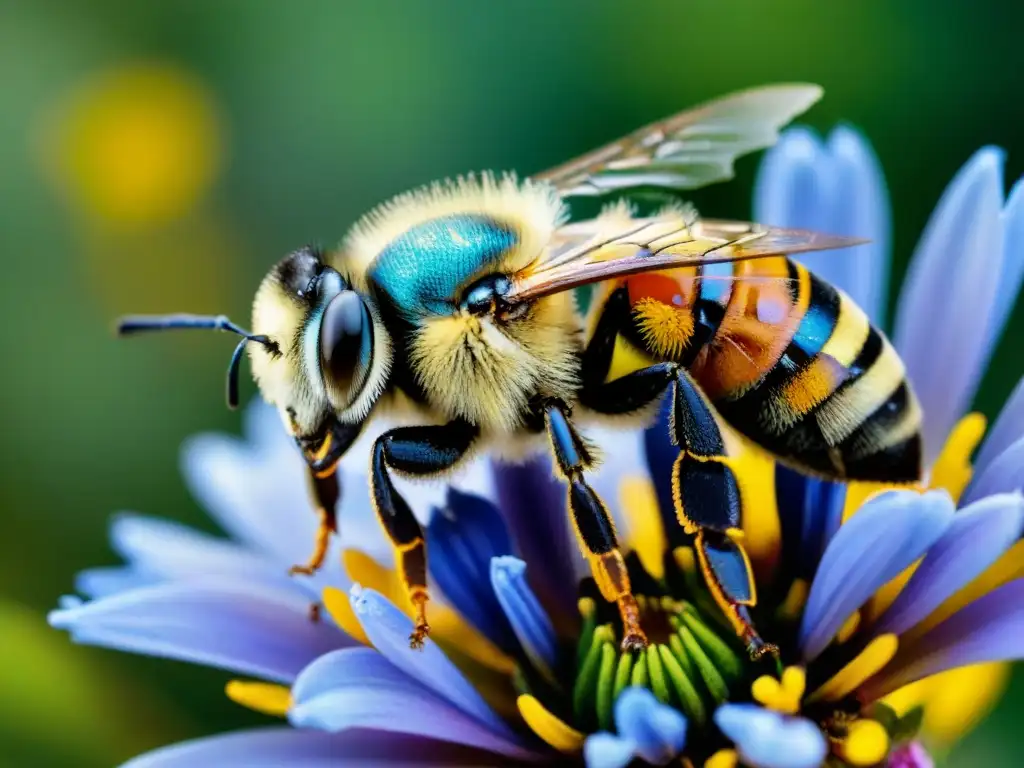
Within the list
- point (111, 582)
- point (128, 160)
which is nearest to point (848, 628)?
point (111, 582)

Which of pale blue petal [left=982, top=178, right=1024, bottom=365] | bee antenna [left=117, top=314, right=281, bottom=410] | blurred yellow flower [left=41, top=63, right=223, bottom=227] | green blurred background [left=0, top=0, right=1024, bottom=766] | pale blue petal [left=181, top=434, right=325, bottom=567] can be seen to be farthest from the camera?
blurred yellow flower [left=41, top=63, right=223, bottom=227]

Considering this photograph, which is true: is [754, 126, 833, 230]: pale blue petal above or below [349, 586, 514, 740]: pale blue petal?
above

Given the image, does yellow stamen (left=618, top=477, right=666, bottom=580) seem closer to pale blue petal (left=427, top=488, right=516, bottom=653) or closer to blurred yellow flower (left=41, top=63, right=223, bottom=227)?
pale blue petal (left=427, top=488, right=516, bottom=653)

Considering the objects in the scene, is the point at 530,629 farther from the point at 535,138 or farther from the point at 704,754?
the point at 535,138

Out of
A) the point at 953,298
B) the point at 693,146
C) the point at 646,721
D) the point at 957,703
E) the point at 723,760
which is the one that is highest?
the point at 693,146

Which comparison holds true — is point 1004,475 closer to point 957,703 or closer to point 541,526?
point 957,703

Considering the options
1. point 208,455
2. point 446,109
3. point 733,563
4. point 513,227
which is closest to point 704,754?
point 733,563

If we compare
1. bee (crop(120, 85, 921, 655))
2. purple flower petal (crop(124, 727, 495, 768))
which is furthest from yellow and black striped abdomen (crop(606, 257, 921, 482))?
purple flower petal (crop(124, 727, 495, 768))
